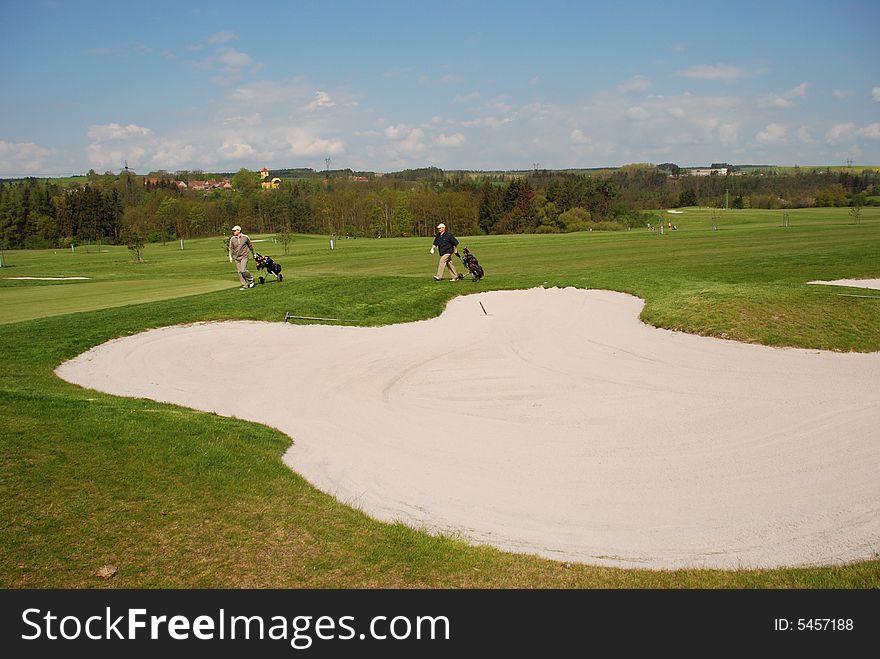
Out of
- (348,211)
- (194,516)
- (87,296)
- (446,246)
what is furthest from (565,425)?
(348,211)

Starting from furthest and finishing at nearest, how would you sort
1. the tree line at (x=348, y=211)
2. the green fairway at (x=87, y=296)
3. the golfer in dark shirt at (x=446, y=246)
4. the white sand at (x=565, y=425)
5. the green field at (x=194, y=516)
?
1. the tree line at (x=348, y=211)
2. the golfer in dark shirt at (x=446, y=246)
3. the green fairway at (x=87, y=296)
4. the white sand at (x=565, y=425)
5. the green field at (x=194, y=516)

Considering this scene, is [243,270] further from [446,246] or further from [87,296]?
[446,246]

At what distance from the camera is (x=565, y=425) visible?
11.0 metres

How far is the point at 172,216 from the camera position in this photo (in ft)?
425

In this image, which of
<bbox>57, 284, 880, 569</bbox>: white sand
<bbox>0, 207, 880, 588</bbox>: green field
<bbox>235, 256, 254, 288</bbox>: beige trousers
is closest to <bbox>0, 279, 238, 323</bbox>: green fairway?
<bbox>235, 256, 254, 288</bbox>: beige trousers

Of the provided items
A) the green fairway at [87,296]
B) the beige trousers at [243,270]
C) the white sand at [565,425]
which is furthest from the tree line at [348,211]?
the white sand at [565,425]

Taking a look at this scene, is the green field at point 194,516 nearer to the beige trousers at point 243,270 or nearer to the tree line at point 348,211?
the beige trousers at point 243,270

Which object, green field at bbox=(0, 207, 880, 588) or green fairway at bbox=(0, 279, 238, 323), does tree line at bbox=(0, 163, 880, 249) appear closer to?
green fairway at bbox=(0, 279, 238, 323)

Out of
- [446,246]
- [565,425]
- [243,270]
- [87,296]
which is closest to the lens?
[565,425]

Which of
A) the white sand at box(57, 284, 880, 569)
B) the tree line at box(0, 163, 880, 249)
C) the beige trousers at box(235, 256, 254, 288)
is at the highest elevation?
the tree line at box(0, 163, 880, 249)

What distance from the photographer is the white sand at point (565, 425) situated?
741 centimetres

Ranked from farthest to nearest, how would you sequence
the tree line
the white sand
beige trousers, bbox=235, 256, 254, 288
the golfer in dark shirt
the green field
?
the tree line
the golfer in dark shirt
beige trousers, bbox=235, 256, 254, 288
the white sand
the green field

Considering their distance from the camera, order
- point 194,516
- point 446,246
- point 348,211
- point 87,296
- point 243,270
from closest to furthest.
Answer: point 194,516 < point 243,270 < point 446,246 < point 87,296 < point 348,211

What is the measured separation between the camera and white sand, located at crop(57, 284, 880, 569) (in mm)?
7414
